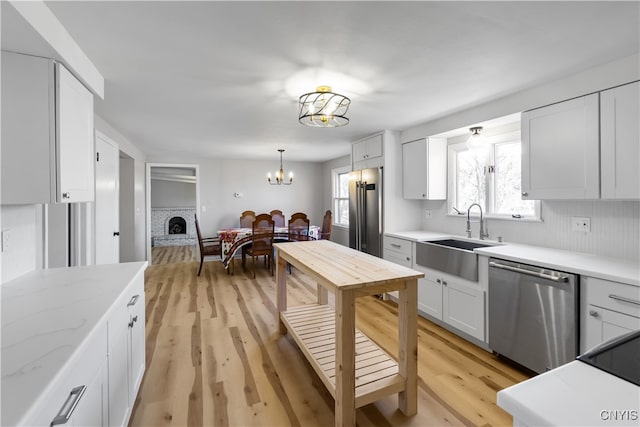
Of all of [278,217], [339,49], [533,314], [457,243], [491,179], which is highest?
[339,49]

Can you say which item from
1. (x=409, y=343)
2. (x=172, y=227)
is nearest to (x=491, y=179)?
(x=409, y=343)

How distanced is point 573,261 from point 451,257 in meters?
0.90

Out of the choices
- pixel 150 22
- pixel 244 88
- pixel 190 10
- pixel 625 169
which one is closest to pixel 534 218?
pixel 625 169

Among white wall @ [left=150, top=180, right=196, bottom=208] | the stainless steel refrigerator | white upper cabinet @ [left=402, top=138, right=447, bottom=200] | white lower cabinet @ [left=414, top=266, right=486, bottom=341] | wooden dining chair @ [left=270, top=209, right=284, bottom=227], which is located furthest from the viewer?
white wall @ [left=150, top=180, right=196, bottom=208]

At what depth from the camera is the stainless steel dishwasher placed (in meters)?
1.91

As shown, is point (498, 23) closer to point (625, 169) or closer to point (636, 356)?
point (625, 169)

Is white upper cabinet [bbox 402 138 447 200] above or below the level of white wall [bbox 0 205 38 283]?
above

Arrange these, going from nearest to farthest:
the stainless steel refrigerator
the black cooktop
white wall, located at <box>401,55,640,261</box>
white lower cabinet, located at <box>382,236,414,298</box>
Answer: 1. the black cooktop
2. white wall, located at <box>401,55,640,261</box>
3. white lower cabinet, located at <box>382,236,414,298</box>
4. the stainless steel refrigerator

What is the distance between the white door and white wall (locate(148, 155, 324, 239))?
2.62 m

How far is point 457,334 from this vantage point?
9.11 feet

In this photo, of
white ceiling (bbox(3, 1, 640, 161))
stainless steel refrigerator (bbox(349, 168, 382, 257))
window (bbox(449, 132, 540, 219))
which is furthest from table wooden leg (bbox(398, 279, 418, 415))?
stainless steel refrigerator (bbox(349, 168, 382, 257))

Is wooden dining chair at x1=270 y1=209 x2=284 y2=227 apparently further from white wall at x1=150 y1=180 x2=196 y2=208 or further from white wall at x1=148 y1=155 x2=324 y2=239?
white wall at x1=150 y1=180 x2=196 y2=208

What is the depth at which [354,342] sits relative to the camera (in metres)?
1.57

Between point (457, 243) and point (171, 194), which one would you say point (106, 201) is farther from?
point (171, 194)
